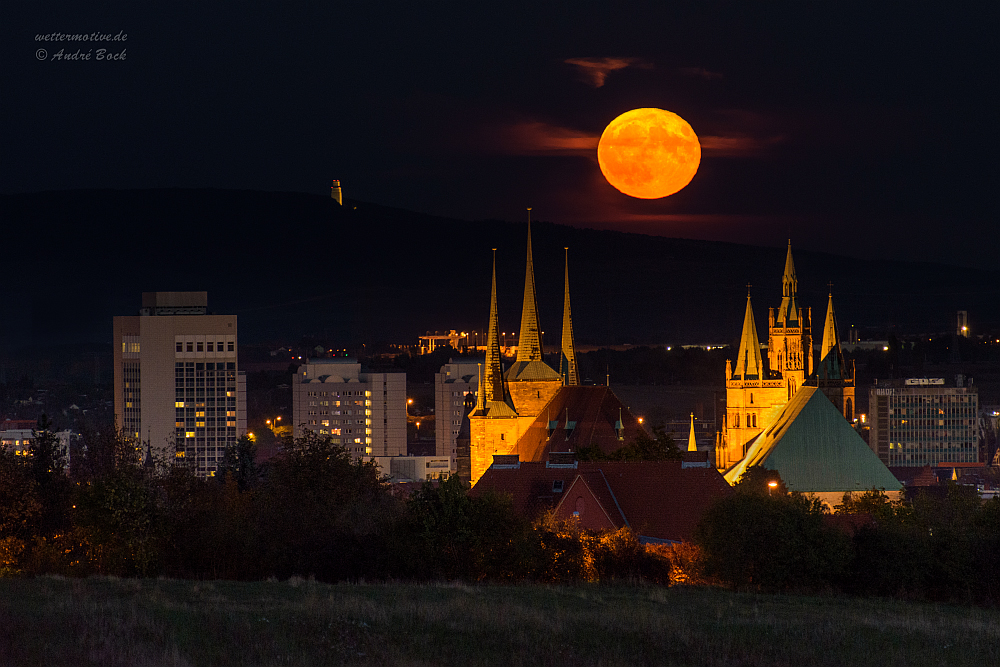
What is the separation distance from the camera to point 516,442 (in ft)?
276

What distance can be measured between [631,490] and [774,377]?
69179 millimetres

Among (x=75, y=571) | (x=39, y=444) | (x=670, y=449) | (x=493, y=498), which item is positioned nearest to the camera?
(x=75, y=571)

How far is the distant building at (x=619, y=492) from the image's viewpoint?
46094mm

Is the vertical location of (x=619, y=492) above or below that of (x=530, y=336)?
below

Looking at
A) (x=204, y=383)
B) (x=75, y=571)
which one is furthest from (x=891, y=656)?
(x=204, y=383)

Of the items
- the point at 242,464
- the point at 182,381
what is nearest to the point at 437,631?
the point at 242,464

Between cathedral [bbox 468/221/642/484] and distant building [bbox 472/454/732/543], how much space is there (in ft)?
73.4

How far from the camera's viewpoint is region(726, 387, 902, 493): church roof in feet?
229

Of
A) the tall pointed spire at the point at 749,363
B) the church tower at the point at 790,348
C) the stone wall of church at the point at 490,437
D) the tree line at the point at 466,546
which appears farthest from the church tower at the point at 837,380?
the tree line at the point at 466,546

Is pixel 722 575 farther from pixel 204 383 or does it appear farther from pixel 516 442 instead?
pixel 204 383

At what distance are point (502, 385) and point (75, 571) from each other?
52.8 m

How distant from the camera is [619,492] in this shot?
4875 cm

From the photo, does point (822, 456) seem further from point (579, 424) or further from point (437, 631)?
point (437, 631)

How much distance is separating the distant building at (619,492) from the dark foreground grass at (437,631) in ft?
60.3
